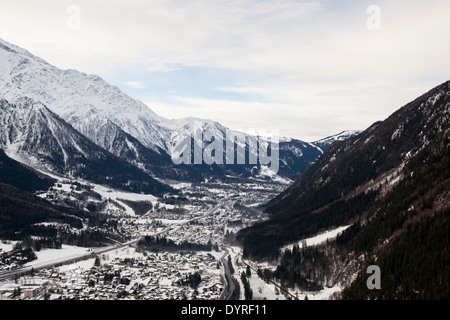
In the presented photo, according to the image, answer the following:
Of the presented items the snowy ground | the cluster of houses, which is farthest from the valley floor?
the snowy ground

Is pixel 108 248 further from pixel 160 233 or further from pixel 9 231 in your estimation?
pixel 9 231

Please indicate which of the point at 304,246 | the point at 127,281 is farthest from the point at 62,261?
the point at 304,246

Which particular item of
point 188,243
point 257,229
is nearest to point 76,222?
point 188,243

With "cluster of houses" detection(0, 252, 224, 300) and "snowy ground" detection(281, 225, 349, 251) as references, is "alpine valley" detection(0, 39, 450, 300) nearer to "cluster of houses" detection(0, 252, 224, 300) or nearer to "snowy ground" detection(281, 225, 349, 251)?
"cluster of houses" detection(0, 252, 224, 300)

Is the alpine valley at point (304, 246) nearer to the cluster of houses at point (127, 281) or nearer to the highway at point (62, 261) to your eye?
the cluster of houses at point (127, 281)

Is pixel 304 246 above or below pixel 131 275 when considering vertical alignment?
above

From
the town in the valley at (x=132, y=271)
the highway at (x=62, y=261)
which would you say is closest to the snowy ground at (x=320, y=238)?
the town in the valley at (x=132, y=271)

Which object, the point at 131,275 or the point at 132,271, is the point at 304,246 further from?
the point at 131,275
